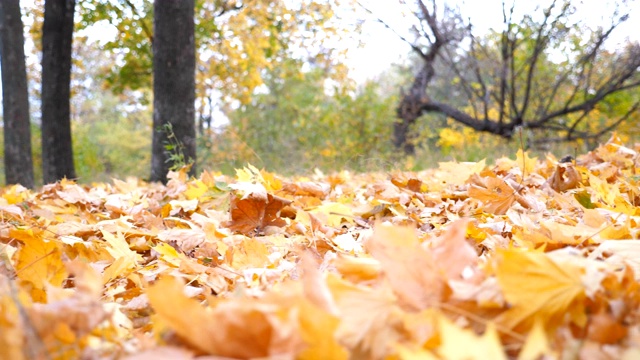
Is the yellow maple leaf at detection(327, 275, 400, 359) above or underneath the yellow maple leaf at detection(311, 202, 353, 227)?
above

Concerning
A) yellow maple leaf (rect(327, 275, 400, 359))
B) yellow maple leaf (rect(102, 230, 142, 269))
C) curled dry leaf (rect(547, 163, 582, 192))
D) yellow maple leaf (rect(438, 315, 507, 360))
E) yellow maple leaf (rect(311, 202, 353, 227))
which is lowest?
yellow maple leaf (rect(102, 230, 142, 269))

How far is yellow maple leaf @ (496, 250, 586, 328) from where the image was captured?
2.20 ft

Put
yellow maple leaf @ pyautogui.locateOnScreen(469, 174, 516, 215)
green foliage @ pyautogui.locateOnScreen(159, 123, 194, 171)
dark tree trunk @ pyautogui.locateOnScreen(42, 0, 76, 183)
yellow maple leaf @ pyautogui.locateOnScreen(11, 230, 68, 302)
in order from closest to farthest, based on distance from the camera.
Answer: yellow maple leaf @ pyautogui.locateOnScreen(11, 230, 68, 302) < yellow maple leaf @ pyautogui.locateOnScreen(469, 174, 516, 215) < green foliage @ pyautogui.locateOnScreen(159, 123, 194, 171) < dark tree trunk @ pyautogui.locateOnScreen(42, 0, 76, 183)

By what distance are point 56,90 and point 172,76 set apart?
105 inches

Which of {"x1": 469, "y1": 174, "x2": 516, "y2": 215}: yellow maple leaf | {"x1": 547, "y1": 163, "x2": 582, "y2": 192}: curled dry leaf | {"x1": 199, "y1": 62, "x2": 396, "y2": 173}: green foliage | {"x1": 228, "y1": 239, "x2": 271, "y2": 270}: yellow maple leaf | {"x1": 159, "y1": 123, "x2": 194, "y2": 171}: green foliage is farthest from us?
{"x1": 199, "y1": 62, "x2": 396, "y2": 173}: green foliage

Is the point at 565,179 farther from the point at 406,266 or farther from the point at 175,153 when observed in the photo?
the point at 175,153

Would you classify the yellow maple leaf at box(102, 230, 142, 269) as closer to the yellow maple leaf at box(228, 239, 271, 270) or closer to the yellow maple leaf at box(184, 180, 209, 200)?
the yellow maple leaf at box(228, 239, 271, 270)

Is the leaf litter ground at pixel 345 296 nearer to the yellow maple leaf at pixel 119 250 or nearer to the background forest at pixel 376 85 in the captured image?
the yellow maple leaf at pixel 119 250

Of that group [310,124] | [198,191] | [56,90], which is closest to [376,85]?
[310,124]

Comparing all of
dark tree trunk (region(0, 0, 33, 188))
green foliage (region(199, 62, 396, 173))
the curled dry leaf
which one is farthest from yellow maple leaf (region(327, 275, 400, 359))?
dark tree trunk (region(0, 0, 33, 188))

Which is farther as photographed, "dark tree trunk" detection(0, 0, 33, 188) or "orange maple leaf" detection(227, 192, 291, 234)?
"dark tree trunk" detection(0, 0, 33, 188)

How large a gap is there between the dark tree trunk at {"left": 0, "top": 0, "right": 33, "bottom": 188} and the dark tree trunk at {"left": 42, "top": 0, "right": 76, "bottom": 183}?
0.70 meters

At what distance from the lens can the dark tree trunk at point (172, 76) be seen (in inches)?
189

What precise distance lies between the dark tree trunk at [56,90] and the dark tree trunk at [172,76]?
7.60 ft
